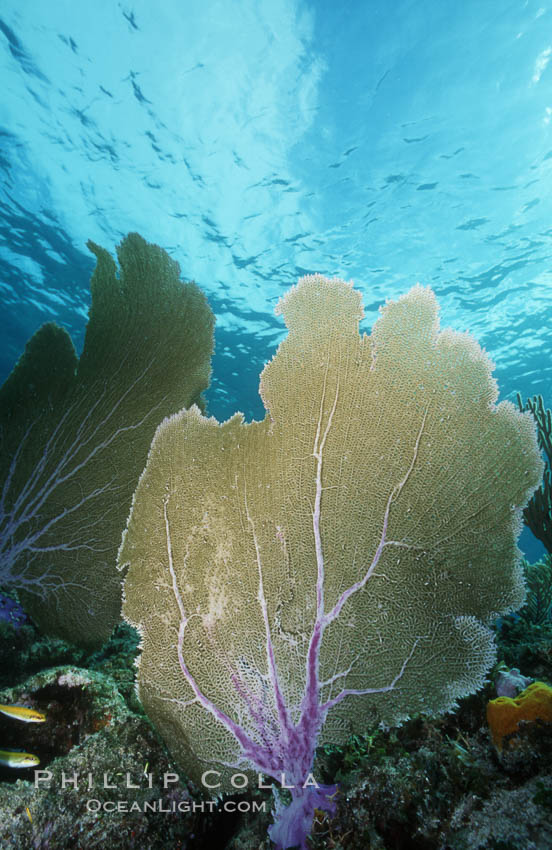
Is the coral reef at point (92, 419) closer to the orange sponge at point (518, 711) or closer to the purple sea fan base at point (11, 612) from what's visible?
the purple sea fan base at point (11, 612)

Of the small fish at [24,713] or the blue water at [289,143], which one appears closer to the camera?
the small fish at [24,713]

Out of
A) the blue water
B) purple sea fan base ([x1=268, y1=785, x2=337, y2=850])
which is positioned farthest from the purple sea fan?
the blue water

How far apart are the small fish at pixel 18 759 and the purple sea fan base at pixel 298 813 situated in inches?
60.0

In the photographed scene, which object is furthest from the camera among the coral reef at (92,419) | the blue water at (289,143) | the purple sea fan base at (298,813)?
the blue water at (289,143)

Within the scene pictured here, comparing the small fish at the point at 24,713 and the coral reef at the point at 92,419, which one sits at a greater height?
the coral reef at the point at 92,419

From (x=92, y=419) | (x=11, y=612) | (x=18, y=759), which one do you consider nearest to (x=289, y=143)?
(x=92, y=419)

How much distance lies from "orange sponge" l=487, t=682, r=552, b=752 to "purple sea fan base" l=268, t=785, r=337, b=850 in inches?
40.4

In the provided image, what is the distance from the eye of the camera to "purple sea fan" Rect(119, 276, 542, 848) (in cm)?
234

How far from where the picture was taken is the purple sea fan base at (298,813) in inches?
84.1

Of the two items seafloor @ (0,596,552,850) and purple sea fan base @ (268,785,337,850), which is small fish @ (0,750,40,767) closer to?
seafloor @ (0,596,552,850)

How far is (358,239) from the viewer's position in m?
14.8

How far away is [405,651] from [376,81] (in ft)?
47.6

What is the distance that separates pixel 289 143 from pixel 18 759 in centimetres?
1550

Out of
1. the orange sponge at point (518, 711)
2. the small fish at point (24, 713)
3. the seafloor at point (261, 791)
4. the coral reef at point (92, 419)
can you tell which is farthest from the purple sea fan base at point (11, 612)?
the orange sponge at point (518, 711)
